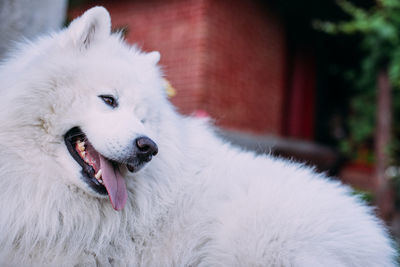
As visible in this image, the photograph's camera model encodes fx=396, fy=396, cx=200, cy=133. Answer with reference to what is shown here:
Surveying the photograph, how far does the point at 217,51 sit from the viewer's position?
22.2ft

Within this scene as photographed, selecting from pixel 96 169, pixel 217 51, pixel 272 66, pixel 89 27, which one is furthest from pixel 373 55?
pixel 96 169

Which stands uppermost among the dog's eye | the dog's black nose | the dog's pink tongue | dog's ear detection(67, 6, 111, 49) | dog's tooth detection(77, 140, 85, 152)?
dog's ear detection(67, 6, 111, 49)

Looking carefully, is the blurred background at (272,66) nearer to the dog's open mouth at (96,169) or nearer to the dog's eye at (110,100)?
the dog's eye at (110,100)

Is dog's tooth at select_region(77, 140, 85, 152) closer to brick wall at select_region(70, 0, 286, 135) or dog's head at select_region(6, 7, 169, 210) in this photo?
dog's head at select_region(6, 7, 169, 210)

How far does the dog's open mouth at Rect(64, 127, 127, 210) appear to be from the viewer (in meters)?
2.10

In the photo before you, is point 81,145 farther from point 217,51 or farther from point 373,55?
point 373,55

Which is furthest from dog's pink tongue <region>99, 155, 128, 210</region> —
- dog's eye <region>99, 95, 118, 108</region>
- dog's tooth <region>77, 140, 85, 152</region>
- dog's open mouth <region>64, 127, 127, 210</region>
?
dog's eye <region>99, 95, 118, 108</region>

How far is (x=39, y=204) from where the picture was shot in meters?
2.10

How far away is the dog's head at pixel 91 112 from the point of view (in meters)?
2.08

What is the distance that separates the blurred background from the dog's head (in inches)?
110

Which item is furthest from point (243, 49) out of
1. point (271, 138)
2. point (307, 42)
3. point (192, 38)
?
point (307, 42)

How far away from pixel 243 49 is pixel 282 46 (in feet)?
5.78

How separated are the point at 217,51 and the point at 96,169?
4959 mm

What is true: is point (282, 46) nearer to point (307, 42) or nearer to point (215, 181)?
point (307, 42)
